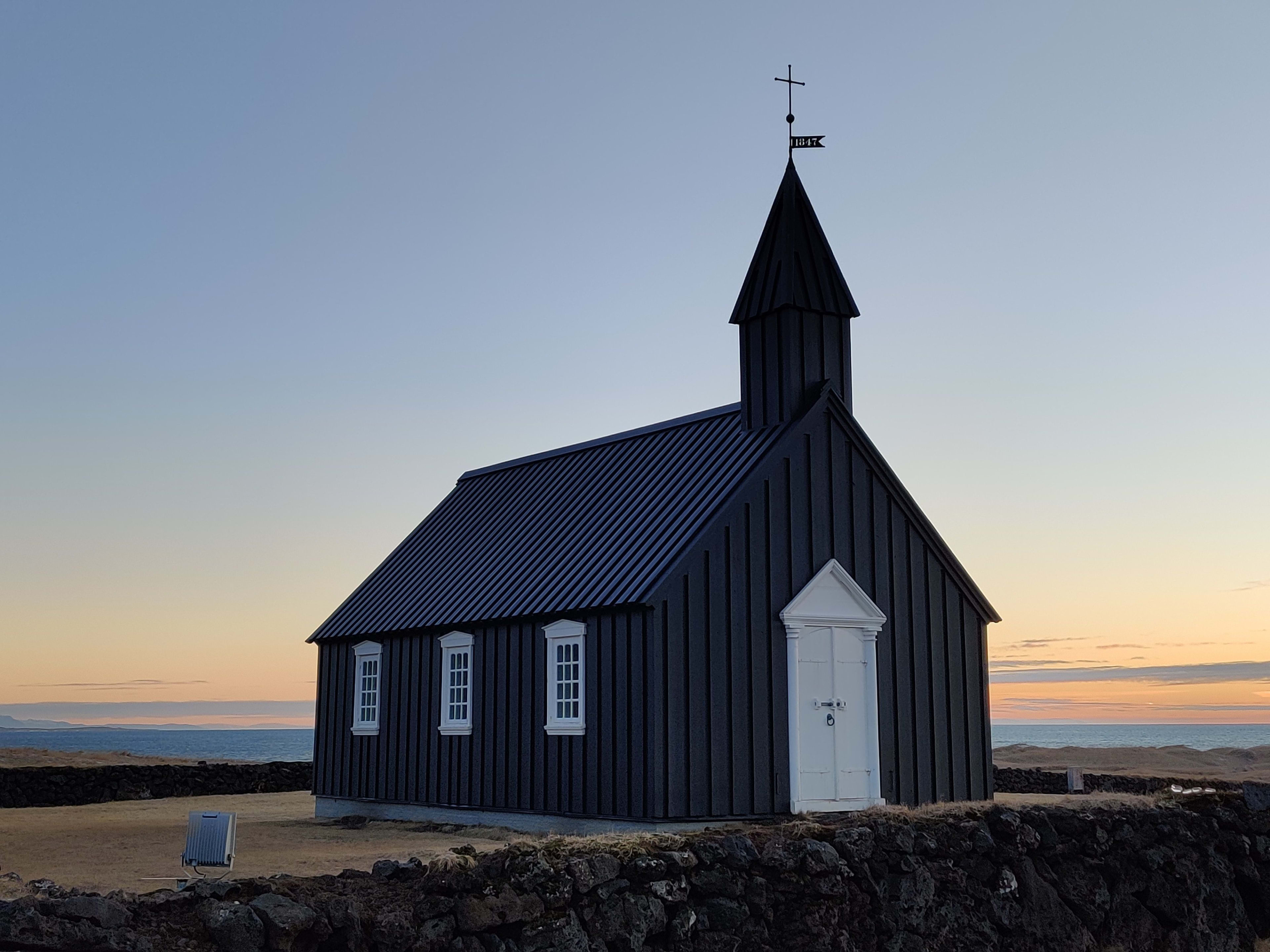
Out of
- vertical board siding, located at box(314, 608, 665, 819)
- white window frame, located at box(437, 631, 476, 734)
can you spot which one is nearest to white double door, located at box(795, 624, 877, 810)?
vertical board siding, located at box(314, 608, 665, 819)

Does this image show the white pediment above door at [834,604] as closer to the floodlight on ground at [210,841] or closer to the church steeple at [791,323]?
the church steeple at [791,323]

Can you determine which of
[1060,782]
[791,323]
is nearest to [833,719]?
[791,323]

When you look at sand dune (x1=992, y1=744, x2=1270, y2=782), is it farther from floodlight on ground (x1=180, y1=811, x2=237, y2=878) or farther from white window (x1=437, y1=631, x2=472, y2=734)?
floodlight on ground (x1=180, y1=811, x2=237, y2=878)

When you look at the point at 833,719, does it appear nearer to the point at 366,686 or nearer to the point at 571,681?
the point at 571,681

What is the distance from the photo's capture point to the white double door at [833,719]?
1873 cm

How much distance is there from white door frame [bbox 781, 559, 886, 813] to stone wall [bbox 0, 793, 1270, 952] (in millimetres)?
5128

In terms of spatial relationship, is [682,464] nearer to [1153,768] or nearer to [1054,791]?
[1054,791]

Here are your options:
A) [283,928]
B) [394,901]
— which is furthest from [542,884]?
[283,928]

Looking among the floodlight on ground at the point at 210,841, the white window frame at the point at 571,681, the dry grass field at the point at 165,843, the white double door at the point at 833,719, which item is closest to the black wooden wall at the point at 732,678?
the white window frame at the point at 571,681

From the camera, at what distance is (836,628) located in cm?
1942

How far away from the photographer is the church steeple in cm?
2075

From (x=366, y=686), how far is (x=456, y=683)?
3.59 m

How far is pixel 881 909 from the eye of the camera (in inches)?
471

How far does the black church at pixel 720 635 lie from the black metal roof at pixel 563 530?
7cm
